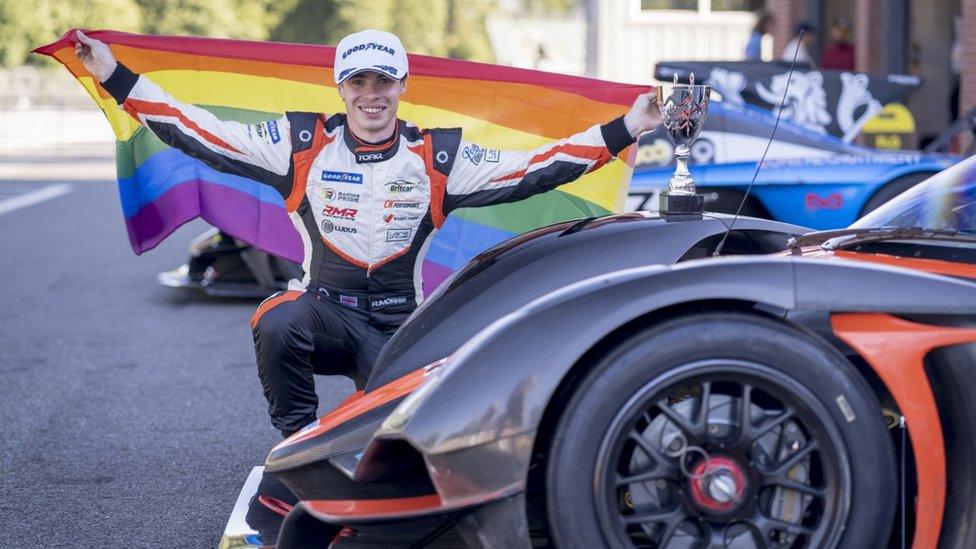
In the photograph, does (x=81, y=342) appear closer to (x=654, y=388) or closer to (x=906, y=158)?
(x=906, y=158)

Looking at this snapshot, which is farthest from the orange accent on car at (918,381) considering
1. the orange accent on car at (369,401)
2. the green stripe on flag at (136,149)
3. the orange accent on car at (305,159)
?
the green stripe on flag at (136,149)

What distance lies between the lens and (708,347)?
2.57 metres

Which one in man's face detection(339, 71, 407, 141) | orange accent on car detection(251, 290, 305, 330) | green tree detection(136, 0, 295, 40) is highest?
green tree detection(136, 0, 295, 40)

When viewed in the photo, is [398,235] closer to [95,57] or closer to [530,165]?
[530,165]

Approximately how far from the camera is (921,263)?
9.57ft

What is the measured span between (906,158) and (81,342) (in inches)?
183

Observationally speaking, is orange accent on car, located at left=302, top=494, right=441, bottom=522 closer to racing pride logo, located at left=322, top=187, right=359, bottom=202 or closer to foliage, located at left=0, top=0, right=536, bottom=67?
racing pride logo, located at left=322, top=187, right=359, bottom=202

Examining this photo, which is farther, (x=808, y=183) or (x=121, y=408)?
(x=808, y=183)

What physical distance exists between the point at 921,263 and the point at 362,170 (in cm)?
191

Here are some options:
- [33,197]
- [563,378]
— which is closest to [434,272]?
[563,378]

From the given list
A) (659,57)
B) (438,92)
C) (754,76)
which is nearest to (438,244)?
(438,92)

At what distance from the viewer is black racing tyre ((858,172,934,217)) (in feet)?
Result: 22.6

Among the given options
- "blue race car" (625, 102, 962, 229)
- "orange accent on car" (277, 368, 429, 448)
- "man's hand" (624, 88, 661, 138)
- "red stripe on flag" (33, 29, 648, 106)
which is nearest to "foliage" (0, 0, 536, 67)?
"blue race car" (625, 102, 962, 229)

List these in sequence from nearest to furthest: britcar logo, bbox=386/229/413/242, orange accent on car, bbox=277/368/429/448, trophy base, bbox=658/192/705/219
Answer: orange accent on car, bbox=277/368/429/448
trophy base, bbox=658/192/705/219
britcar logo, bbox=386/229/413/242
